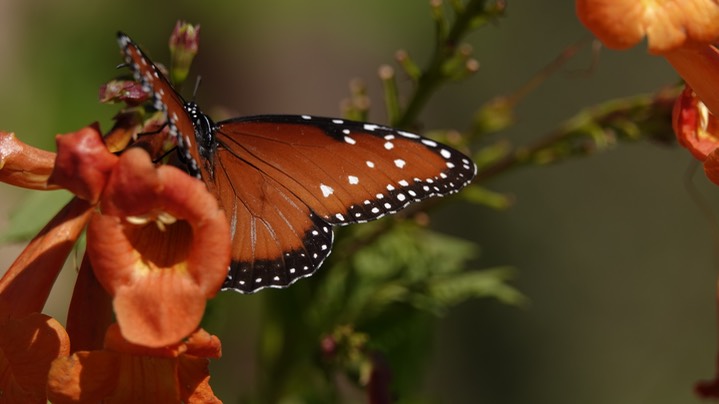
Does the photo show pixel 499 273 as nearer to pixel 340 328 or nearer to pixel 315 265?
pixel 340 328

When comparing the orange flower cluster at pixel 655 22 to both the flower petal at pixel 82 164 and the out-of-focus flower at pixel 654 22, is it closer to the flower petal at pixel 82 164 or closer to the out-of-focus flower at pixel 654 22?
the out-of-focus flower at pixel 654 22

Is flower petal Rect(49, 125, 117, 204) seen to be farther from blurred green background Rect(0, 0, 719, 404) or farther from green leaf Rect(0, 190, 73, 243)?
blurred green background Rect(0, 0, 719, 404)

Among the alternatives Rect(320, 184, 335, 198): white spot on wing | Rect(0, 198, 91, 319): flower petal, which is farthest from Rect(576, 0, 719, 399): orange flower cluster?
Rect(0, 198, 91, 319): flower petal

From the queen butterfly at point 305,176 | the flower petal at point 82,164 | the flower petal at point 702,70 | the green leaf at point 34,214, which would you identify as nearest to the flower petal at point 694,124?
the flower petal at point 702,70

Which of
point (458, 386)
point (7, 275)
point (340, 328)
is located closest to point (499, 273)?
point (340, 328)

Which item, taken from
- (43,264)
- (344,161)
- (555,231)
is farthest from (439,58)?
(555,231)

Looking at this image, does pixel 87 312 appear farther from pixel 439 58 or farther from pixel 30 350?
pixel 439 58
